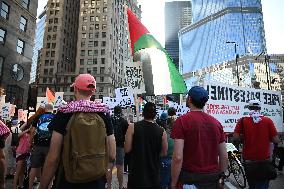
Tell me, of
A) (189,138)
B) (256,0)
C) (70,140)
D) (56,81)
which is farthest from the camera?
(256,0)

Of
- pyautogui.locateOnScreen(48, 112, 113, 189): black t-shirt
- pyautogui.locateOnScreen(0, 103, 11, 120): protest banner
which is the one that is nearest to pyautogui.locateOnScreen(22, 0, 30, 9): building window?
pyautogui.locateOnScreen(0, 103, 11, 120): protest banner

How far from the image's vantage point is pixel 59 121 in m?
3.05

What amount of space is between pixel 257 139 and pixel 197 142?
2.13m

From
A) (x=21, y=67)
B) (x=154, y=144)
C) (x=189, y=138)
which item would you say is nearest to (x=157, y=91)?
(x=154, y=144)

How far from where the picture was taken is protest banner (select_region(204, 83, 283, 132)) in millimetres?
9219

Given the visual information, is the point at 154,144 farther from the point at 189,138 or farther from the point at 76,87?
the point at 76,87

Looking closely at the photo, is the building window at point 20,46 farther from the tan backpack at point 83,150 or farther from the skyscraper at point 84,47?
the skyscraper at point 84,47

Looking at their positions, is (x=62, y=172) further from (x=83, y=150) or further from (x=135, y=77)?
(x=135, y=77)

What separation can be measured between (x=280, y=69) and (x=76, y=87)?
4075 inches

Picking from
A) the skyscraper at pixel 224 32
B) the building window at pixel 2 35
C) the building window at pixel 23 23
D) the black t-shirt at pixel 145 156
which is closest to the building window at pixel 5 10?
the building window at pixel 2 35

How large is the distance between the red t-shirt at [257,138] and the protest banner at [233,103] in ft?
12.9

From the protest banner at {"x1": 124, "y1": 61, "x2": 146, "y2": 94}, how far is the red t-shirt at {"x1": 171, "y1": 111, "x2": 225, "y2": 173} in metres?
4.85

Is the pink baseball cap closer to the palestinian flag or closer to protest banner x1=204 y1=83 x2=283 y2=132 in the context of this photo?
the palestinian flag

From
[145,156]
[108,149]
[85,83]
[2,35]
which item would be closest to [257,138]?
[145,156]
